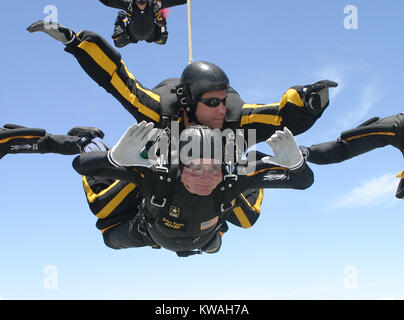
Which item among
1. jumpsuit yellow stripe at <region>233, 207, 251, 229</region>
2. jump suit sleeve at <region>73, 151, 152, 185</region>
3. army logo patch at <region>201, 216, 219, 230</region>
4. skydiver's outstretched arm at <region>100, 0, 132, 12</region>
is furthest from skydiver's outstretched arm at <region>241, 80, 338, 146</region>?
skydiver's outstretched arm at <region>100, 0, 132, 12</region>

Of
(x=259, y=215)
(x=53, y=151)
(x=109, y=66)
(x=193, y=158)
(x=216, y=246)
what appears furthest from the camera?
(x=259, y=215)

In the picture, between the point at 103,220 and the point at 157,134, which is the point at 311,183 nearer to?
the point at 157,134

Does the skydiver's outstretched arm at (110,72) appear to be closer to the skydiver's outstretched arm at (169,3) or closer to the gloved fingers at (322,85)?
the skydiver's outstretched arm at (169,3)

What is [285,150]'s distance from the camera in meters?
4.46

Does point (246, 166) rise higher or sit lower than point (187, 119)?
lower

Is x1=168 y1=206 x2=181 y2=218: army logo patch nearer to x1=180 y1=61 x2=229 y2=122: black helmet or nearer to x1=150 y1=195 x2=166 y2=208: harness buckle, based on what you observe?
x1=150 y1=195 x2=166 y2=208: harness buckle

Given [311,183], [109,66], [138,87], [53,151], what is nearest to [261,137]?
[311,183]

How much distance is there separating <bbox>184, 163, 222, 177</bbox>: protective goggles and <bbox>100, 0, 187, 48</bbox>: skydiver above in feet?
5.62

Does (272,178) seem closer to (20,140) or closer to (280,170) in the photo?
(280,170)

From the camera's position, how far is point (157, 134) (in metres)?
4.48

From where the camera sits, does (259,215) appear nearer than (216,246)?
No

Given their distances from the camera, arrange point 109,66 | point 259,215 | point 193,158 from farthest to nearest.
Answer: point 259,215 → point 109,66 → point 193,158

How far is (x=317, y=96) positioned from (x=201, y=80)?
1122mm

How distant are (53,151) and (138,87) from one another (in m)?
1.15
